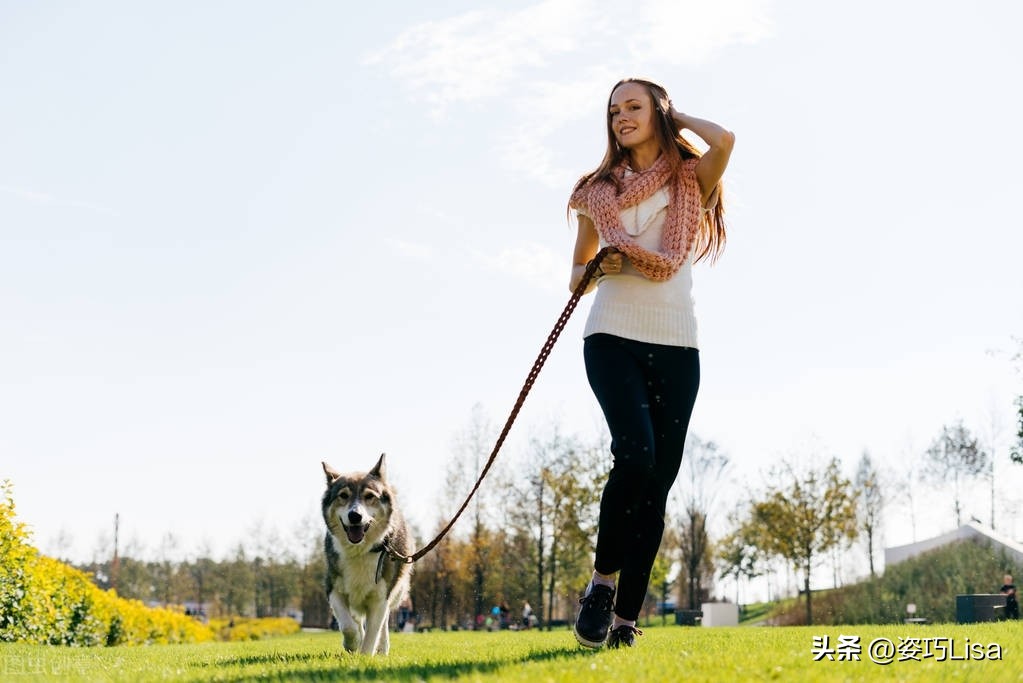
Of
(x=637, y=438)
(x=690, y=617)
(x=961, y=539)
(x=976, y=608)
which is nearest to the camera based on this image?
(x=637, y=438)

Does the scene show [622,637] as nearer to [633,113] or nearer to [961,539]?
[633,113]

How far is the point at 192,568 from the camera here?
266ft

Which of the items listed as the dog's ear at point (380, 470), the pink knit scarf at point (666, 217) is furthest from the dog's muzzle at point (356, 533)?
the pink knit scarf at point (666, 217)

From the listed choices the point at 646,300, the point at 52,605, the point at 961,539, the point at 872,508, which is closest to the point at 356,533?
the point at 646,300

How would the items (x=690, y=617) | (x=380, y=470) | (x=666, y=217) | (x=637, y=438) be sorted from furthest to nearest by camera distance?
(x=690, y=617)
(x=380, y=470)
(x=666, y=217)
(x=637, y=438)

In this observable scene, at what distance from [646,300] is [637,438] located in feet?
2.38

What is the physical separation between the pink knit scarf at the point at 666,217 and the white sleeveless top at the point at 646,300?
1.7 inches

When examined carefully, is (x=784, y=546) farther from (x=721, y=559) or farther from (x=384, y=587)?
(x=384, y=587)

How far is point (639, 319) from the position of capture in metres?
4.78

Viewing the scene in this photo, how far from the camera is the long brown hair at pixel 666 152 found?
16.8 feet

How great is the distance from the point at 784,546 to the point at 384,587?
36.2m

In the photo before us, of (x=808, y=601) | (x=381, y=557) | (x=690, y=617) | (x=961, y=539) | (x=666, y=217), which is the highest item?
(x=666, y=217)

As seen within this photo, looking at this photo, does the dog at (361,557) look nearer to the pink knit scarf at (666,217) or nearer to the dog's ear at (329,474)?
the dog's ear at (329,474)

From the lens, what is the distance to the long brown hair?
5.11 m
